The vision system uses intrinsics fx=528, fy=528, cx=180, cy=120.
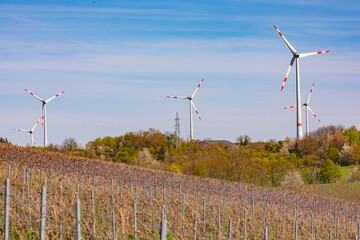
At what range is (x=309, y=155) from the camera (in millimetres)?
65500

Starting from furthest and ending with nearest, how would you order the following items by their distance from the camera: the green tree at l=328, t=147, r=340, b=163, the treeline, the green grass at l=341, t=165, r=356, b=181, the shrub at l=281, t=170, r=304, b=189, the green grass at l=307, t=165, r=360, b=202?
the green tree at l=328, t=147, r=340, b=163 < the green grass at l=341, t=165, r=356, b=181 < the treeline < the shrub at l=281, t=170, r=304, b=189 < the green grass at l=307, t=165, r=360, b=202

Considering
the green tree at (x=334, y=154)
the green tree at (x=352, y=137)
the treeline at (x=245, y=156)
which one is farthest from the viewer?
the green tree at (x=352, y=137)

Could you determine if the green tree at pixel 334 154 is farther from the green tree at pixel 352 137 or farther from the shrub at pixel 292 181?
the shrub at pixel 292 181

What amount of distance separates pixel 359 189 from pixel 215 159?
14388 mm

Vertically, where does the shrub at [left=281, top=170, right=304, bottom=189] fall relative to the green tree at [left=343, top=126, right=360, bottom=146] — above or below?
below

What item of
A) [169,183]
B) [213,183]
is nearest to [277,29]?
[213,183]

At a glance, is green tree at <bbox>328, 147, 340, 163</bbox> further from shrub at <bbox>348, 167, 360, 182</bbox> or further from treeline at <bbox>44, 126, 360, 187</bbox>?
shrub at <bbox>348, 167, 360, 182</bbox>

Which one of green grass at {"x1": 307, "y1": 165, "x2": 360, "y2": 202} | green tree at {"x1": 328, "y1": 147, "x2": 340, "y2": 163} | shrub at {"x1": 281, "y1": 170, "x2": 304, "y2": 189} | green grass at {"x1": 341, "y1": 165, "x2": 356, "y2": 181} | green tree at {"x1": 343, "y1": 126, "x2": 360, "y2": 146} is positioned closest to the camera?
green grass at {"x1": 307, "y1": 165, "x2": 360, "y2": 202}

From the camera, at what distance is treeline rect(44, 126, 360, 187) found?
53031mm

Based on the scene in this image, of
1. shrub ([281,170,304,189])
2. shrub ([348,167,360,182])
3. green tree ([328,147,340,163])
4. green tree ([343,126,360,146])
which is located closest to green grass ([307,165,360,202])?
shrub ([348,167,360,182])

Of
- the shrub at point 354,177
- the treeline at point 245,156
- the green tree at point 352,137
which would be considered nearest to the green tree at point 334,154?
the treeline at point 245,156

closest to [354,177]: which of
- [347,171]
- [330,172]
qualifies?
[330,172]

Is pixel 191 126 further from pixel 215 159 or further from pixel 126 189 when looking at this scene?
pixel 126 189

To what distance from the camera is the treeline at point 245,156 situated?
174 feet
